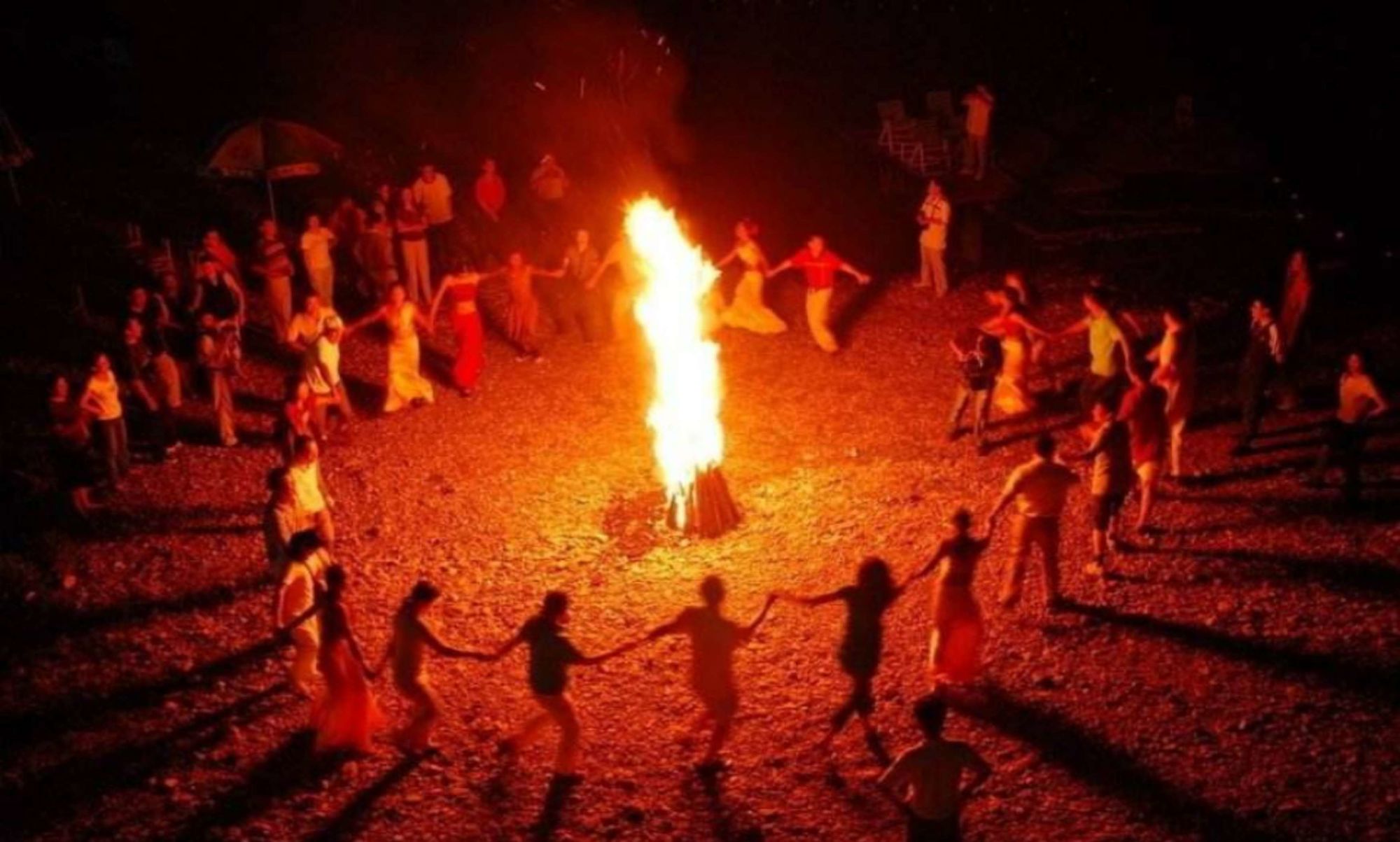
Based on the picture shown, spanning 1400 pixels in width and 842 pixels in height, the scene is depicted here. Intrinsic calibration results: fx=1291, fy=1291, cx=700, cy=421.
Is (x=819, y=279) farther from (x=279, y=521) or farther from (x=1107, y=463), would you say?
→ (x=279, y=521)

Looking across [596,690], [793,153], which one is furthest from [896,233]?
[596,690]

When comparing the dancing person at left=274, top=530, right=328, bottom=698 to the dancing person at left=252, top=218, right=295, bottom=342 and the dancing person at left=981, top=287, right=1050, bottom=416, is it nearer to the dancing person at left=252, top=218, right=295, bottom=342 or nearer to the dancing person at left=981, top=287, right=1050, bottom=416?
the dancing person at left=252, top=218, right=295, bottom=342

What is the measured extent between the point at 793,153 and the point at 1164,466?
1472cm

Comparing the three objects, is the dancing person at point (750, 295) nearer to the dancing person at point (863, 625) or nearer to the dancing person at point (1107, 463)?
the dancing person at point (1107, 463)

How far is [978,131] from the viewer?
2336 cm

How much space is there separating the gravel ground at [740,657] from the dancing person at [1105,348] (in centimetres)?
126

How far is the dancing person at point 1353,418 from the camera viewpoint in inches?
488

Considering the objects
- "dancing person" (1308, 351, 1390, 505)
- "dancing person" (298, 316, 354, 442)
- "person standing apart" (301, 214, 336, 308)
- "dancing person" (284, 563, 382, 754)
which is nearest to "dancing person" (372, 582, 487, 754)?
"dancing person" (284, 563, 382, 754)

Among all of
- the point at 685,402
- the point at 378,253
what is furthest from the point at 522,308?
the point at 685,402

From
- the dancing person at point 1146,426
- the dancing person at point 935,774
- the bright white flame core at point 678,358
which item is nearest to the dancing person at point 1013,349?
the dancing person at point 1146,426

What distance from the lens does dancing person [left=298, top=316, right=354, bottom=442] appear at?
51.3 feet

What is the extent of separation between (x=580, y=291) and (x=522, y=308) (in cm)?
101

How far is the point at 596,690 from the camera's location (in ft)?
37.3

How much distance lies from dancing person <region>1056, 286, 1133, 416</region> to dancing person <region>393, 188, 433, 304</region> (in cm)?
1010
